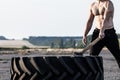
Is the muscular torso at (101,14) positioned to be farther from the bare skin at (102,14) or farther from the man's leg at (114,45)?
the man's leg at (114,45)

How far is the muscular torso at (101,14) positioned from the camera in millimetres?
9422

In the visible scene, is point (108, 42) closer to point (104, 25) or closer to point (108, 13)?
point (104, 25)

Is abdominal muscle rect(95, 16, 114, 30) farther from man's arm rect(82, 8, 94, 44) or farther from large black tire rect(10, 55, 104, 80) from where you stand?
large black tire rect(10, 55, 104, 80)

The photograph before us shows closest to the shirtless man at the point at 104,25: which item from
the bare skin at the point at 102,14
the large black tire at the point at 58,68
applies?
the bare skin at the point at 102,14

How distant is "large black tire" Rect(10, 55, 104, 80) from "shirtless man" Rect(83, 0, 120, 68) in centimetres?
326

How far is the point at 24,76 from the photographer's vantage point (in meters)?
6.12

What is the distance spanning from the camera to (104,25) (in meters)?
9.55

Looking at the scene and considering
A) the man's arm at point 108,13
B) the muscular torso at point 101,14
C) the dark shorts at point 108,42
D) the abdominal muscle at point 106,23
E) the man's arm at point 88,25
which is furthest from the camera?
the man's arm at point 88,25

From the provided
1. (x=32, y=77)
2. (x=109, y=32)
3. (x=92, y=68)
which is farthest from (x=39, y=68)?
(x=109, y=32)

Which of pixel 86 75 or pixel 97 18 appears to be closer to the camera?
pixel 86 75

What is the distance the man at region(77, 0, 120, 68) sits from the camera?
9363 millimetres

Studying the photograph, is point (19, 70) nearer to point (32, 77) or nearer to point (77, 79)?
point (32, 77)

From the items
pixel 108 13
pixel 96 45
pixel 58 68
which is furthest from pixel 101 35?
pixel 58 68

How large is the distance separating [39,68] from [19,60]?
360mm
